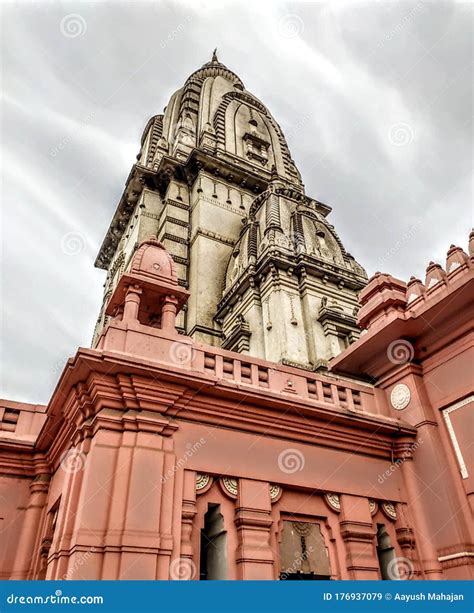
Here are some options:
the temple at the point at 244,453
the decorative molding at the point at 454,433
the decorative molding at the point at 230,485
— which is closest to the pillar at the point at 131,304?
the temple at the point at 244,453

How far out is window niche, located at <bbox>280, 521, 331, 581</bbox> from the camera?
6.23m

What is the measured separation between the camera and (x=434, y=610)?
17.8 ft

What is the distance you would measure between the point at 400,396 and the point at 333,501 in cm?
227

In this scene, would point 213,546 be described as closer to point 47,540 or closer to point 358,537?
point 358,537

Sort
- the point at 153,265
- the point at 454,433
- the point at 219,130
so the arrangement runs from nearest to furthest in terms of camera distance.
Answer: the point at 454,433
the point at 153,265
the point at 219,130

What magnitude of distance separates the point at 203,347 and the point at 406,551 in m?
4.22

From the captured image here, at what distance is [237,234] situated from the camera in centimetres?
2502

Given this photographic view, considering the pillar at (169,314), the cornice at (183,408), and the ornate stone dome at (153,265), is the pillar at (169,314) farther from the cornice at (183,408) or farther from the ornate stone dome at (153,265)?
the cornice at (183,408)

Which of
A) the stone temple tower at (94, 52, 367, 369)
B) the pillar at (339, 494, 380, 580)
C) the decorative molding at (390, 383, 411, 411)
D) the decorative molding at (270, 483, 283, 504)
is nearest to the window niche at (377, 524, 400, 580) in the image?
the pillar at (339, 494, 380, 580)

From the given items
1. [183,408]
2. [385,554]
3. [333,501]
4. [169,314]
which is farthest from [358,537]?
[169,314]

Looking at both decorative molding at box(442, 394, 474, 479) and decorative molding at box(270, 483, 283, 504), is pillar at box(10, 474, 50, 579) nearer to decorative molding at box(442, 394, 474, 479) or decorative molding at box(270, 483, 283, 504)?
decorative molding at box(270, 483, 283, 504)

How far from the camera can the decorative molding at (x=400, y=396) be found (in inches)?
312

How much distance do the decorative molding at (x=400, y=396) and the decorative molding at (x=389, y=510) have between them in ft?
5.19

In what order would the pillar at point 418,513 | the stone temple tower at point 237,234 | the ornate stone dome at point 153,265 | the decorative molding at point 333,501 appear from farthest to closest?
1. the stone temple tower at point 237,234
2. the ornate stone dome at point 153,265
3. the decorative molding at point 333,501
4. the pillar at point 418,513
